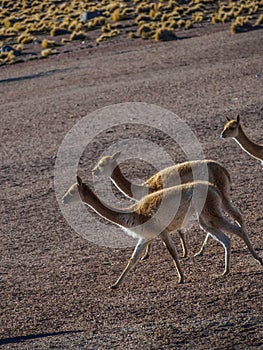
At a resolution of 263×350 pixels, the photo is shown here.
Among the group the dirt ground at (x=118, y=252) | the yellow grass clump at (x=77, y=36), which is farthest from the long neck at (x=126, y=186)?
the yellow grass clump at (x=77, y=36)

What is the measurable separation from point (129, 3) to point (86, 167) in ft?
103

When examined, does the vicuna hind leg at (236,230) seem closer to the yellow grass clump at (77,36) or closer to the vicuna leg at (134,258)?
the vicuna leg at (134,258)

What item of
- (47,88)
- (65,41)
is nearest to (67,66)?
(47,88)

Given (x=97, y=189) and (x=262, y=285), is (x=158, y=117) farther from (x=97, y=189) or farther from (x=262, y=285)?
(x=262, y=285)

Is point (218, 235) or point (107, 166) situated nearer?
point (218, 235)

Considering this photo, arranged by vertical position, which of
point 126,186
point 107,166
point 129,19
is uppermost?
point 107,166

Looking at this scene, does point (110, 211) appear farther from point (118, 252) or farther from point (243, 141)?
point (243, 141)

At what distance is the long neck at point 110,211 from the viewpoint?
33.2 ft

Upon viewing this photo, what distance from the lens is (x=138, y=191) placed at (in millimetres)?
11594

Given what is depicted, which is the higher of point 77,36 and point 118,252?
point 118,252

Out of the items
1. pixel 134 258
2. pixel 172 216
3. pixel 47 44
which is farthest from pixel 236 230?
pixel 47 44

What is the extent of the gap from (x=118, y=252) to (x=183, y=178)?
4.80ft

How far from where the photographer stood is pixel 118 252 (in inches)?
459

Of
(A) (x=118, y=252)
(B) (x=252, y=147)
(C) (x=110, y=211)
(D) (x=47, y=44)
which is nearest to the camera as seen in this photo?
(C) (x=110, y=211)
